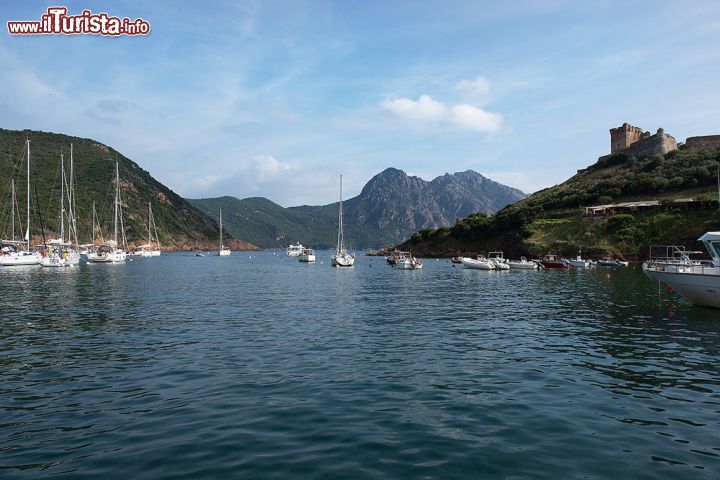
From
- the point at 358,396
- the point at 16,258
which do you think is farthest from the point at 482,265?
the point at 16,258

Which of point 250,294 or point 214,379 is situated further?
point 250,294

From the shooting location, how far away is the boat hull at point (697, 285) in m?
32.6

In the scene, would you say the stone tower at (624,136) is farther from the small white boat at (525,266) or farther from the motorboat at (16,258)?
the motorboat at (16,258)

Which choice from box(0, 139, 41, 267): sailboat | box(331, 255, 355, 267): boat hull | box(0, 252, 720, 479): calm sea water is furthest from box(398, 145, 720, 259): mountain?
Result: box(0, 139, 41, 267): sailboat

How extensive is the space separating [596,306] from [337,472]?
3408cm

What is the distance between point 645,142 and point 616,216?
74.2 m

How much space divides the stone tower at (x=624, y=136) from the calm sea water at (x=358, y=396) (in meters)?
184

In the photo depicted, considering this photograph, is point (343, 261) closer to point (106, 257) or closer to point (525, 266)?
point (525, 266)

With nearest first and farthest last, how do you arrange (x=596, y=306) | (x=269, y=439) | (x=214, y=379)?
(x=269, y=439)
(x=214, y=379)
(x=596, y=306)

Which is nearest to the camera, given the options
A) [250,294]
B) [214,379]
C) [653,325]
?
[214,379]

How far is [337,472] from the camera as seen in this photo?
930 cm

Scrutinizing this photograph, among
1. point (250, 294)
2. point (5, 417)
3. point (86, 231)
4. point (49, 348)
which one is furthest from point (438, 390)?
point (86, 231)

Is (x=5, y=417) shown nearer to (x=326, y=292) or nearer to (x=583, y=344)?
(x=583, y=344)

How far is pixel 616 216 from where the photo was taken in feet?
397
